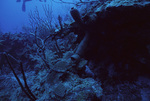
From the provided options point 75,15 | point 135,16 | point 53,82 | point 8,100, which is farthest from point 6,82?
point 135,16

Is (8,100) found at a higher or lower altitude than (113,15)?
lower

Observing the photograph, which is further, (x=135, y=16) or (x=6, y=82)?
(x=6, y=82)

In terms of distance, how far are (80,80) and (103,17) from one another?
1.45 meters

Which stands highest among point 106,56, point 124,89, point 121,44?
point 121,44

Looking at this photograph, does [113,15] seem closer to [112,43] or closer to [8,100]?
[112,43]

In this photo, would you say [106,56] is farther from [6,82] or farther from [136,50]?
[6,82]

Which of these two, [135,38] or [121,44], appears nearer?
[135,38]

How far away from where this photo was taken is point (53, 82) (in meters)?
1.64

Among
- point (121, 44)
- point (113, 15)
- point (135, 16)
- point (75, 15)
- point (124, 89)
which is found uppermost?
point (75, 15)

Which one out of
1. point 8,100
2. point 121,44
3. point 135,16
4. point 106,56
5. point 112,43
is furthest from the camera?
point 8,100

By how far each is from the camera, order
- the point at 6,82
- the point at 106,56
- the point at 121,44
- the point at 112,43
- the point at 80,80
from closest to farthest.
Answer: the point at 80,80
the point at 121,44
the point at 112,43
the point at 106,56
the point at 6,82

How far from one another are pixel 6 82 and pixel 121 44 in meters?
4.59

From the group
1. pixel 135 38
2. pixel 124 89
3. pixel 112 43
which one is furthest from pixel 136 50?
pixel 124 89

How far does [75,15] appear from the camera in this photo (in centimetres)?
210
